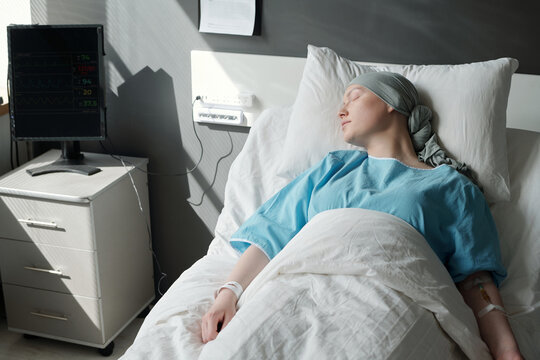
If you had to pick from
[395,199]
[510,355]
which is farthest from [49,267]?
[510,355]

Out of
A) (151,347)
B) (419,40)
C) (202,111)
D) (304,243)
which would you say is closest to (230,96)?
(202,111)

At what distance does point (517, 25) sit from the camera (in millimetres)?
1882

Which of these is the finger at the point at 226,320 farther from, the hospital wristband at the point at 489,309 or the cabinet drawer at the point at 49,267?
the cabinet drawer at the point at 49,267

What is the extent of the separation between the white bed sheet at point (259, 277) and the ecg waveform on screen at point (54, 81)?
62 centimetres

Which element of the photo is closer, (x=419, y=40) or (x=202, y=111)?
(x=419, y=40)

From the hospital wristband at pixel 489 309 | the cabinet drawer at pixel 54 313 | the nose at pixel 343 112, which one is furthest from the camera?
the cabinet drawer at pixel 54 313

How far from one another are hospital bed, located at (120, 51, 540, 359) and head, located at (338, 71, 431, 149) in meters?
0.29

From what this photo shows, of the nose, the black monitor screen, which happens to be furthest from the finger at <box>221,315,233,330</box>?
the black monitor screen

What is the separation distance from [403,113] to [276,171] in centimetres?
43

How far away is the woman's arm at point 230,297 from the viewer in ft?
4.53

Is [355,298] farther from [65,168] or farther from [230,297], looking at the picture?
[65,168]

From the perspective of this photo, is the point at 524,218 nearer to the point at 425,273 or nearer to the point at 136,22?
the point at 425,273

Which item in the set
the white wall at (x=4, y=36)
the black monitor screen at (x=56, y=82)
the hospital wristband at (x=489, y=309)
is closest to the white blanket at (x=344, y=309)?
the hospital wristband at (x=489, y=309)

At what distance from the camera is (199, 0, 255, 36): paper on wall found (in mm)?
2088
